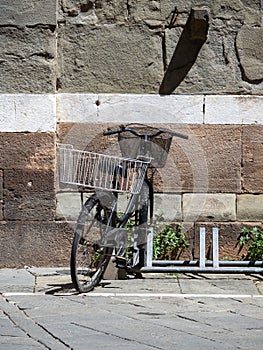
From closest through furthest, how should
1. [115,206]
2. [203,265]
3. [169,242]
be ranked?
[115,206]
[203,265]
[169,242]

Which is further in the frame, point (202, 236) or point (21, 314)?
point (202, 236)

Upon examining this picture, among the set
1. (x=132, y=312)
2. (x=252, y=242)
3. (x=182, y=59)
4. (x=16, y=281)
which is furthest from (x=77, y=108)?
(x=132, y=312)

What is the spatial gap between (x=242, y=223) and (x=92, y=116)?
1.43 m

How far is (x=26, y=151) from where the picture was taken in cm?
682

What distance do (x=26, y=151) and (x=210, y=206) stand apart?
1490 millimetres

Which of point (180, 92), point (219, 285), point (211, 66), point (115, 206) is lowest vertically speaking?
point (219, 285)

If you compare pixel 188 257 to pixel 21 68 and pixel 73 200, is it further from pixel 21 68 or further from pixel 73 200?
pixel 21 68

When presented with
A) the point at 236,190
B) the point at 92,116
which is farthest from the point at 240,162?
the point at 92,116

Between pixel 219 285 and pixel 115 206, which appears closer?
pixel 115 206

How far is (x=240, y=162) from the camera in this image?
277 inches

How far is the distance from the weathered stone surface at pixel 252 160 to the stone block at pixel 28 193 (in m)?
1.51

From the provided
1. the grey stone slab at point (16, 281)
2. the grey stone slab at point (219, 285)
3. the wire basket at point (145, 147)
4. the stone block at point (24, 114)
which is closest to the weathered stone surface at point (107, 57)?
the stone block at point (24, 114)

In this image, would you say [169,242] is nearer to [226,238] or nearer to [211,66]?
[226,238]

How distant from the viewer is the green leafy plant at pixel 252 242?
695cm
